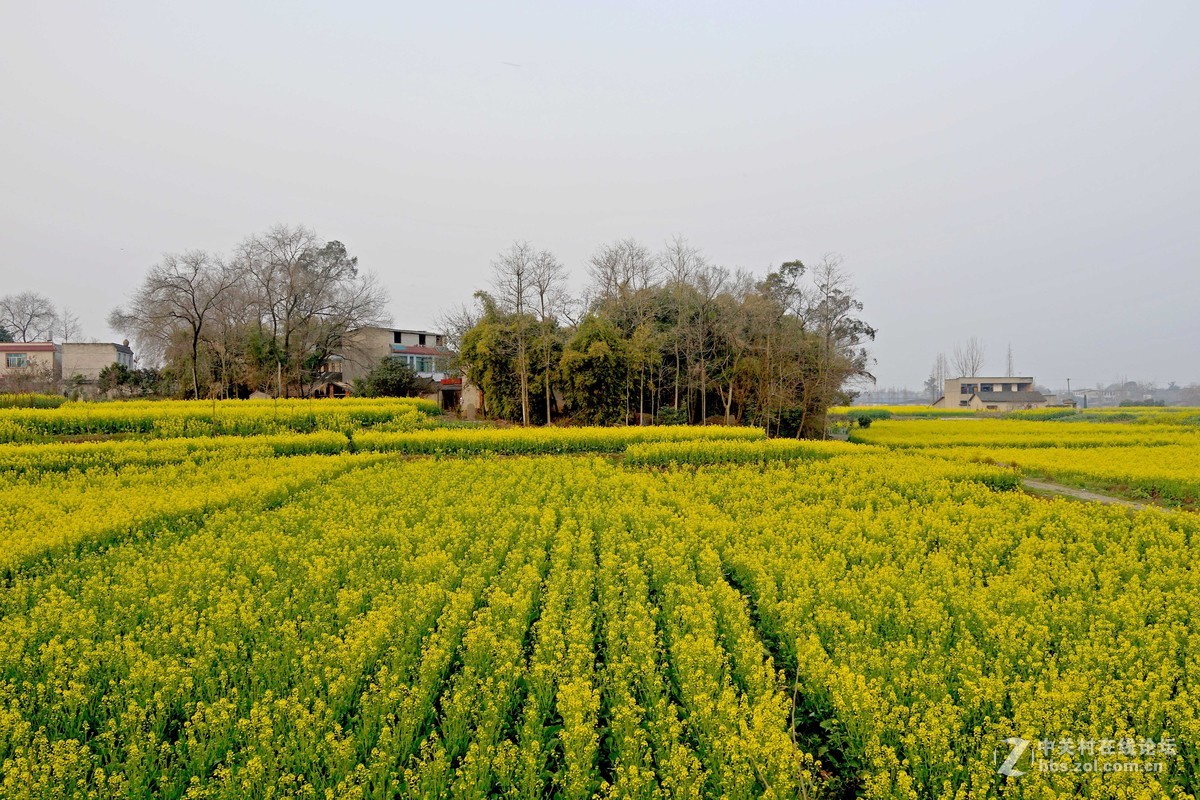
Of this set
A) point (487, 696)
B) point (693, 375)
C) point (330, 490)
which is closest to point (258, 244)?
point (693, 375)

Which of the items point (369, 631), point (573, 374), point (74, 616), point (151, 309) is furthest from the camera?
point (151, 309)

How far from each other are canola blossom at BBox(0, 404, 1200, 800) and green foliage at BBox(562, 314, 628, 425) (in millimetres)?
17749

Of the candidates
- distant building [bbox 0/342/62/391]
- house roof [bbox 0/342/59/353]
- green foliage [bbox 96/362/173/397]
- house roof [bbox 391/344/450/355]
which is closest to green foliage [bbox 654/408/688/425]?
house roof [bbox 391/344/450/355]

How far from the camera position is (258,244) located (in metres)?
40.5

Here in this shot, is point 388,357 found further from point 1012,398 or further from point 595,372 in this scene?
point 1012,398

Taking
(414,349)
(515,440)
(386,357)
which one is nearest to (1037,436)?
(515,440)

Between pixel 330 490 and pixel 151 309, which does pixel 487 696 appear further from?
pixel 151 309

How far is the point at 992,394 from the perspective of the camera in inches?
3002

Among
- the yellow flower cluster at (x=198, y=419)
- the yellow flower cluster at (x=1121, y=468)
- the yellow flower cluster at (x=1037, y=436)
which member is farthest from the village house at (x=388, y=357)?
the yellow flower cluster at (x=1121, y=468)

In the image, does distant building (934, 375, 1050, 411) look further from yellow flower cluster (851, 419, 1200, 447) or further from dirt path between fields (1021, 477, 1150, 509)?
dirt path between fields (1021, 477, 1150, 509)

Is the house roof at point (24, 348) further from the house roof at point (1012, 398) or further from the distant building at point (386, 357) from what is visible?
the house roof at point (1012, 398)

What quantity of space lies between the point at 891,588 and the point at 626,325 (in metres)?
26.3

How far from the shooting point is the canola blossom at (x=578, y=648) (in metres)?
3.62

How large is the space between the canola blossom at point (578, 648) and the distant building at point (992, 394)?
7703 centimetres
